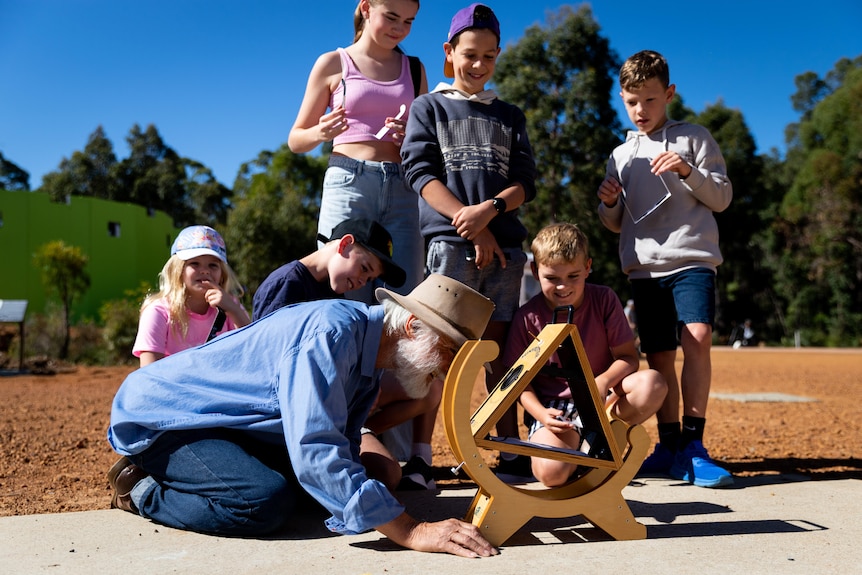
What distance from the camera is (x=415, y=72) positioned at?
447 centimetres

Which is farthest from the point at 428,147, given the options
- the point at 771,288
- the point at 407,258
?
the point at 771,288

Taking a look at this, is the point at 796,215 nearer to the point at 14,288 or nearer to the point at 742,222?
the point at 742,222

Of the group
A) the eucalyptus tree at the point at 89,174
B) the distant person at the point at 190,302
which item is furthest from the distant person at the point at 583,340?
the eucalyptus tree at the point at 89,174

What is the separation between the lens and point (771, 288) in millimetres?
35031

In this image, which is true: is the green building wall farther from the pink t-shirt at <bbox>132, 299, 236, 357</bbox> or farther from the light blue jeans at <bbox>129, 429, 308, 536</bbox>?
the light blue jeans at <bbox>129, 429, 308, 536</bbox>

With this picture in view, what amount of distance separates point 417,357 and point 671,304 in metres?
2.00

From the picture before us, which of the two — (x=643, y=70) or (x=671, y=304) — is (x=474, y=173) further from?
(x=671, y=304)

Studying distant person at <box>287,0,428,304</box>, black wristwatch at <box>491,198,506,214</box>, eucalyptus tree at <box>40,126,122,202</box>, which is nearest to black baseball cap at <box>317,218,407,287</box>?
distant person at <box>287,0,428,304</box>

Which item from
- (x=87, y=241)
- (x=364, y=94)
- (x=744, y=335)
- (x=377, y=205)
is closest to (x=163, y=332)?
(x=377, y=205)

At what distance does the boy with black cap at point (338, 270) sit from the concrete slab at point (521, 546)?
0.99 meters

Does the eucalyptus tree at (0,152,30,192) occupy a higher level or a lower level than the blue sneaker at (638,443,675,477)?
higher

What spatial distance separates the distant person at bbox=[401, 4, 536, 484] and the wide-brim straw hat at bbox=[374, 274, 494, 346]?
100cm

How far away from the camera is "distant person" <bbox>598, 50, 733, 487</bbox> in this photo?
407cm

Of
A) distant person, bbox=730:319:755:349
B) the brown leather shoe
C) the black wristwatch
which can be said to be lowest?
distant person, bbox=730:319:755:349
